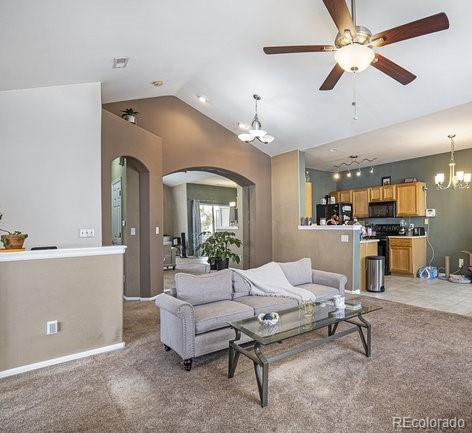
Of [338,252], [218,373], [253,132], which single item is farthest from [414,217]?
[218,373]

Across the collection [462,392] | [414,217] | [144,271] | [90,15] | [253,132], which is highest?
[90,15]

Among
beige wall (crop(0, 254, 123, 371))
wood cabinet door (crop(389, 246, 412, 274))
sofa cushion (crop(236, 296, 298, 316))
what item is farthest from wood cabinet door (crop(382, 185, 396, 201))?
beige wall (crop(0, 254, 123, 371))

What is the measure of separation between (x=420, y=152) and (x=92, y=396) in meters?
7.63

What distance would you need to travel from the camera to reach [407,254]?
23.3ft

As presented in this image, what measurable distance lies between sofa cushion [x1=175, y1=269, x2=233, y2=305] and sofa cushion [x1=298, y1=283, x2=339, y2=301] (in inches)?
43.9

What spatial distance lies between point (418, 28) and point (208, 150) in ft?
15.2

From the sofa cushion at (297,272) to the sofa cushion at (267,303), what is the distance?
0.65 metres

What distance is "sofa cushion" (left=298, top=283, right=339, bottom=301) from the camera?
12.6ft

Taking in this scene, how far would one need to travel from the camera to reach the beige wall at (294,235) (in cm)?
588

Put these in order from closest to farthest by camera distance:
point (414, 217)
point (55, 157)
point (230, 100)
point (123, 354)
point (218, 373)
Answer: point (218, 373) < point (123, 354) < point (55, 157) < point (230, 100) < point (414, 217)

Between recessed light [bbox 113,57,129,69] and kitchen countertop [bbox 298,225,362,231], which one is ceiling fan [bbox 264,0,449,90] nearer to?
recessed light [bbox 113,57,129,69]

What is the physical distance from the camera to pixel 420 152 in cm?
706

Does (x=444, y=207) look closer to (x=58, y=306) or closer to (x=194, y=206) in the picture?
(x=58, y=306)

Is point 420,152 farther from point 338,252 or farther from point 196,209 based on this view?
point 196,209
